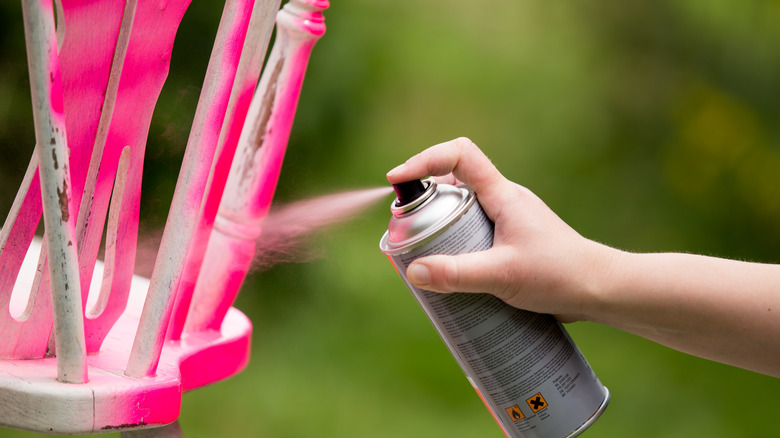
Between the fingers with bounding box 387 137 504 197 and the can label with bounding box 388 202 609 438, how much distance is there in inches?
1.1

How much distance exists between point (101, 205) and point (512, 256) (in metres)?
0.32

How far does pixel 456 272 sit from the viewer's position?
536 millimetres

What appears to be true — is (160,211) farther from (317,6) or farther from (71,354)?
(71,354)

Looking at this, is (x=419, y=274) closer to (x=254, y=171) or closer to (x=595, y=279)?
(x=595, y=279)

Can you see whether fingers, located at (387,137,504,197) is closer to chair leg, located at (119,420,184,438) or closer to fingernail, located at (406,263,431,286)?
fingernail, located at (406,263,431,286)

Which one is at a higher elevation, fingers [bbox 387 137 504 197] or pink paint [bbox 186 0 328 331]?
fingers [bbox 387 137 504 197]

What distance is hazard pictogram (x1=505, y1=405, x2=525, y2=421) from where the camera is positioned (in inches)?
24.0

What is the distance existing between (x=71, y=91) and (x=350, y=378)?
1510mm

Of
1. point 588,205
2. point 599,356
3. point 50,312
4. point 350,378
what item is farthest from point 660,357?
point 50,312

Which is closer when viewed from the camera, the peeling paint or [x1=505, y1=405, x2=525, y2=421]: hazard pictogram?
the peeling paint

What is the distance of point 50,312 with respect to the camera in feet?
1.74

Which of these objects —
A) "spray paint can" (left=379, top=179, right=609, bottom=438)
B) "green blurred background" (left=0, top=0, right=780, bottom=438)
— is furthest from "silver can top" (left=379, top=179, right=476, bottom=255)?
"green blurred background" (left=0, top=0, right=780, bottom=438)

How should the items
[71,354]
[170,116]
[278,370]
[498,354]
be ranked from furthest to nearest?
[170,116] → [278,370] → [498,354] → [71,354]

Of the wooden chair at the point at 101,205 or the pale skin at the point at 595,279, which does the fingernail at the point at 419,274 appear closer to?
the pale skin at the point at 595,279
